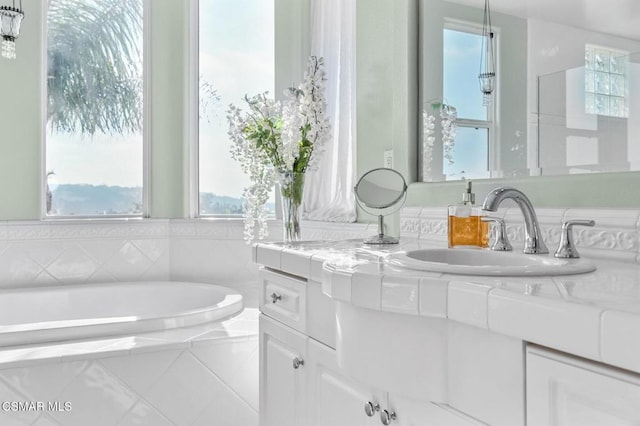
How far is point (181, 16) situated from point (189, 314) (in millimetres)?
2082

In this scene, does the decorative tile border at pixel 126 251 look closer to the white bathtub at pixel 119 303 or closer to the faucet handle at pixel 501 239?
the white bathtub at pixel 119 303

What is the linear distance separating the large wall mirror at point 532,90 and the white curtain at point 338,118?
710 millimetres

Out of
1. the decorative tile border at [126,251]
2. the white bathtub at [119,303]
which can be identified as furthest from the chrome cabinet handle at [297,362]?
the decorative tile border at [126,251]

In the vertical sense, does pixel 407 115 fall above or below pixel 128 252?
above

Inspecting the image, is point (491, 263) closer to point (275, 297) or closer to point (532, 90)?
point (532, 90)

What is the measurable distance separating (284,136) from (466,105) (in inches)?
26.1

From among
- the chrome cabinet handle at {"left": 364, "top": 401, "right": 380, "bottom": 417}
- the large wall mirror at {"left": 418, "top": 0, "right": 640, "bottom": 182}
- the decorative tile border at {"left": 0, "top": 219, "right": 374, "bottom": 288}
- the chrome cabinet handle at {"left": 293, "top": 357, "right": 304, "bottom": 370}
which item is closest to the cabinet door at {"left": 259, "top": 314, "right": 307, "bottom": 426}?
the chrome cabinet handle at {"left": 293, "top": 357, "right": 304, "bottom": 370}

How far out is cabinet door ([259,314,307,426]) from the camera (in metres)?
1.41

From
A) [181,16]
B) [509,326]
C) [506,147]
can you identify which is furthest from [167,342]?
[181,16]

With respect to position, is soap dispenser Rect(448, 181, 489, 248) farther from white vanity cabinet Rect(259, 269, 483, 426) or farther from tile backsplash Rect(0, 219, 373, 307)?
tile backsplash Rect(0, 219, 373, 307)

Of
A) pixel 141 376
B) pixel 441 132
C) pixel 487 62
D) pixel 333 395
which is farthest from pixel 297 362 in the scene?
pixel 487 62

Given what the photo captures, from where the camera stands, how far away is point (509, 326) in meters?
0.71

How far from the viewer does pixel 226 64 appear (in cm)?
334

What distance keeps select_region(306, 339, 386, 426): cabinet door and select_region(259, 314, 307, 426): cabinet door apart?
0.18ft
